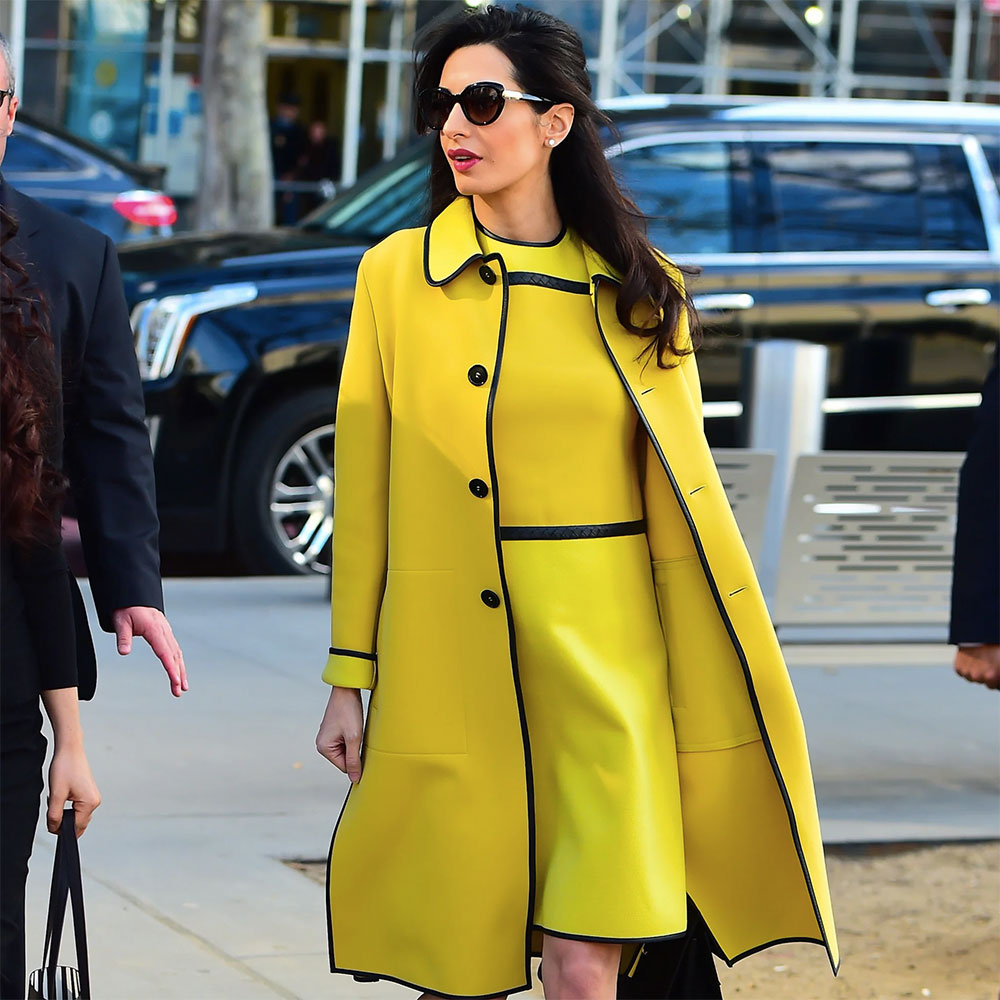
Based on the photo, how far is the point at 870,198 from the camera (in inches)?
361

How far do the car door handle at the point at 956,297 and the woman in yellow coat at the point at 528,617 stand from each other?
6312 mm

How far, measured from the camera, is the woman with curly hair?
2.36 m

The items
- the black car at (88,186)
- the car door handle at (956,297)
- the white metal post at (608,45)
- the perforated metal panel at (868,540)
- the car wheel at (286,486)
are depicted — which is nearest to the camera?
the perforated metal panel at (868,540)

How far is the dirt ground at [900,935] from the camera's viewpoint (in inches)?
171

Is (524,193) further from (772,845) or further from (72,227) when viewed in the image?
(772,845)

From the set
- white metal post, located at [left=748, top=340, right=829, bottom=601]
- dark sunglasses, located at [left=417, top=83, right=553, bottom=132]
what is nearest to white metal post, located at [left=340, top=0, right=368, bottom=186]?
white metal post, located at [left=748, top=340, right=829, bottom=601]

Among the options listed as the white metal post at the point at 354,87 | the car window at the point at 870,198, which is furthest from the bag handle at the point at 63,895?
the white metal post at the point at 354,87

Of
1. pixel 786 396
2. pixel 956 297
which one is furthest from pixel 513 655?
pixel 956 297

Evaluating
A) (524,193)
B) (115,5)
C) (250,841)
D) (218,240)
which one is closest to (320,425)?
(218,240)

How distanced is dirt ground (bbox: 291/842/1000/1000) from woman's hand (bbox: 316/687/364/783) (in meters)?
1.40

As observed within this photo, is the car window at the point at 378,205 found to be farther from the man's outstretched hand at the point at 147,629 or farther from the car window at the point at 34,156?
the man's outstretched hand at the point at 147,629

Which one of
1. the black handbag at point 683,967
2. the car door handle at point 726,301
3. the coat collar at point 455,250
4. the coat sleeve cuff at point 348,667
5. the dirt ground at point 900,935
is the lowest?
the dirt ground at point 900,935

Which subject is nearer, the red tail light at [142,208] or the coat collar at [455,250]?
the coat collar at [455,250]

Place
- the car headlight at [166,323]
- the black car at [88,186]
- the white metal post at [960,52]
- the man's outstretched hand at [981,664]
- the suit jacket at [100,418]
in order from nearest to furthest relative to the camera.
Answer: the suit jacket at [100,418] → the man's outstretched hand at [981,664] → the car headlight at [166,323] → the black car at [88,186] → the white metal post at [960,52]
